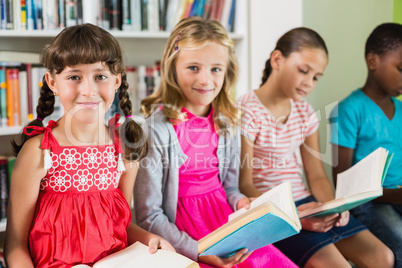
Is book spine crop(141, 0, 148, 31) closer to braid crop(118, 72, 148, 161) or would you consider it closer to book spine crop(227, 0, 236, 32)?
book spine crop(227, 0, 236, 32)

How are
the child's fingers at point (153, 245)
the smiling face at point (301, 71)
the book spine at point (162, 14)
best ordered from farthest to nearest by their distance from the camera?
the book spine at point (162, 14), the smiling face at point (301, 71), the child's fingers at point (153, 245)

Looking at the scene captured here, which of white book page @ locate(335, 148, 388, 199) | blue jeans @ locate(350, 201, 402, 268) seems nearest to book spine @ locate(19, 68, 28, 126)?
white book page @ locate(335, 148, 388, 199)

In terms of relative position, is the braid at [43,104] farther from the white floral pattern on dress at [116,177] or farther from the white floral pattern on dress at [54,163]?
the white floral pattern on dress at [116,177]

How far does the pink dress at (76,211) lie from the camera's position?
98 cm

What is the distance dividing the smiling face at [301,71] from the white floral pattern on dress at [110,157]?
0.66 m

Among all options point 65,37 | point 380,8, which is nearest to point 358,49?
point 380,8

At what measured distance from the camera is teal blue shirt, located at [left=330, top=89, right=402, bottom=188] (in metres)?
1.51

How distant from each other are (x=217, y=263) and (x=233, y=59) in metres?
0.61

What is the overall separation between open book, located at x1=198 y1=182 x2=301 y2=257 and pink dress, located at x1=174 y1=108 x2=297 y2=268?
25 cm

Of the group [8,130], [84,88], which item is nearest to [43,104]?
[84,88]

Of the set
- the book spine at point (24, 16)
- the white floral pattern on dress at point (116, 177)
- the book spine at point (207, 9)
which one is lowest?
the white floral pattern on dress at point (116, 177)

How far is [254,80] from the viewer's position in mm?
1846

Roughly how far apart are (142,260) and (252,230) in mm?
240

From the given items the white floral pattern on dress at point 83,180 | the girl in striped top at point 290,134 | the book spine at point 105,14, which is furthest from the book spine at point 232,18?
the white floral pattern on dress at point 83,180
